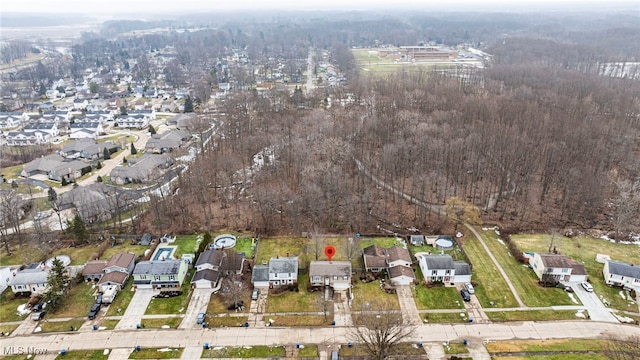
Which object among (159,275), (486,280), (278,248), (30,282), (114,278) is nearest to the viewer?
(30,282)

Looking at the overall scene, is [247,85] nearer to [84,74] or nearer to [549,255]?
[84,74]

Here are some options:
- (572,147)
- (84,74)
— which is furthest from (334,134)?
(84,74)

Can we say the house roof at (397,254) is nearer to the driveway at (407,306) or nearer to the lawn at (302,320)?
→ the driveway at (407,306)

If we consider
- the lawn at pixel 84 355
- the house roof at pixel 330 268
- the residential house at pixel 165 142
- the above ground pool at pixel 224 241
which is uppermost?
the residential house at pixel 165 142

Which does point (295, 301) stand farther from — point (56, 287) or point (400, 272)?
point (56, 287)

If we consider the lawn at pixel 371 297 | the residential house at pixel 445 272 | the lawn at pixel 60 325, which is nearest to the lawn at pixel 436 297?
the residential house at pixel 445 272

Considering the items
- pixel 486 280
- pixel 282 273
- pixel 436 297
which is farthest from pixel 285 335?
pixel 486 280
